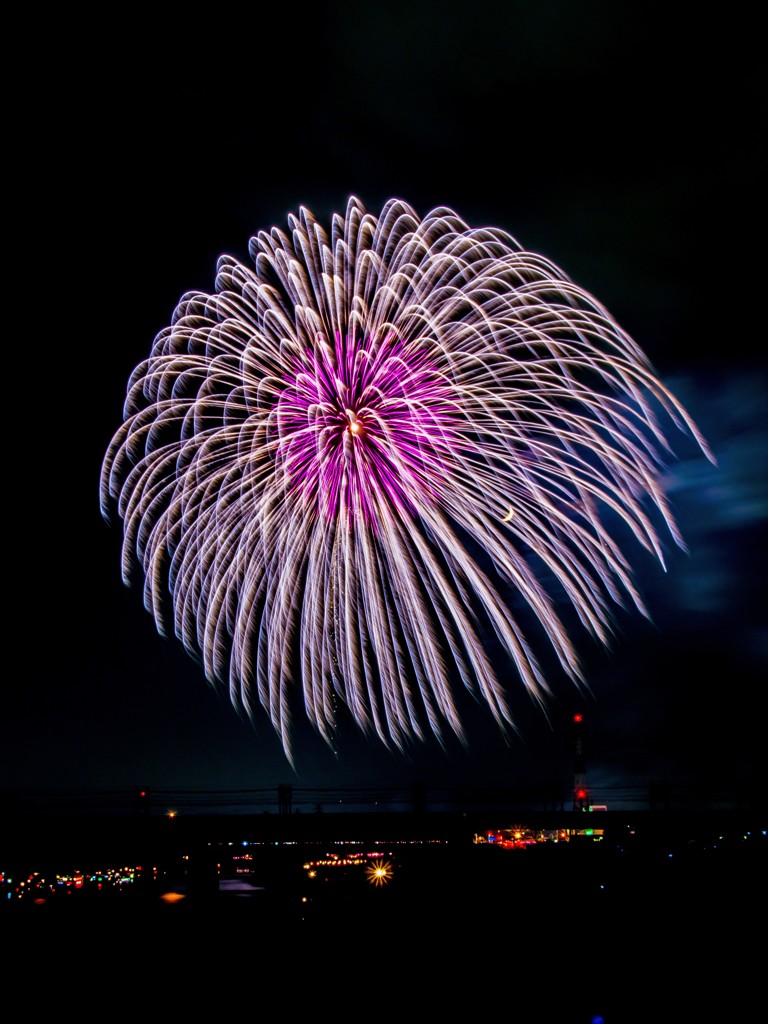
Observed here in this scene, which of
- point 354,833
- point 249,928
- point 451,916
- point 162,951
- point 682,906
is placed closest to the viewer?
point 162,951

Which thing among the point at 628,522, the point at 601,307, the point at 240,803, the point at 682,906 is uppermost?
the point at 601,307

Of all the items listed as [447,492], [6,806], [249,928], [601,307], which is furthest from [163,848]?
[601,307]

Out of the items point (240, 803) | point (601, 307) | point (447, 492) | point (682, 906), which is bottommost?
point (682, 906)

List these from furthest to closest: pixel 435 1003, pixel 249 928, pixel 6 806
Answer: pixel 6 806 < pixel 249 928 < pixel 435 1003

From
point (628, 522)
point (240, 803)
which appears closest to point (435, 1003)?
point (628, 522)

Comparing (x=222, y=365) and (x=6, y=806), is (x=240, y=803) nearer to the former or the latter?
(x=6, y=806)

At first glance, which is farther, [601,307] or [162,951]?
[601,307]

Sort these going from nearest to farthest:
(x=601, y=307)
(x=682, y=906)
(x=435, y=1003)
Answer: (x=435, y=1003) → (x=682, y=906) → (x=601, y=307)

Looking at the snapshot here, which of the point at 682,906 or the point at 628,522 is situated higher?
the point at 628,522

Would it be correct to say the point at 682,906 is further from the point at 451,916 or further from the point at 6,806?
the point at 6,806
